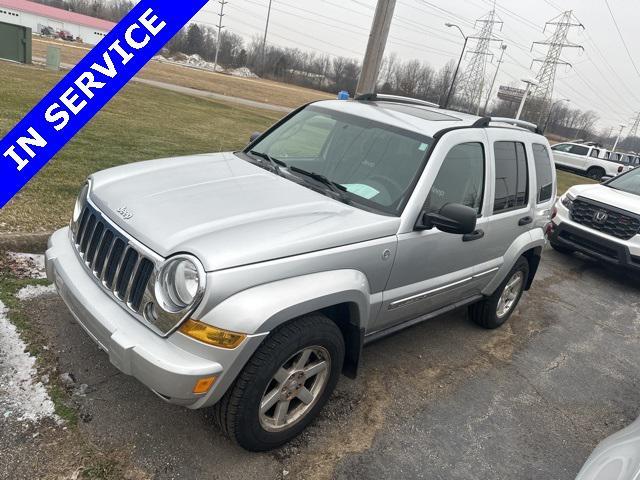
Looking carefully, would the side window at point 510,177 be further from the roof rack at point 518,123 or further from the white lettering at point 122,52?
the white lettering at point 122,52

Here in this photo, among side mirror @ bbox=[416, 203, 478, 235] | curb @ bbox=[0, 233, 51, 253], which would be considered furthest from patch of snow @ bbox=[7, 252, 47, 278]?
side mirror @ bbox=[416, 203, 478, 235]

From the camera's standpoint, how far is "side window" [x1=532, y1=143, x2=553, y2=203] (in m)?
4.68

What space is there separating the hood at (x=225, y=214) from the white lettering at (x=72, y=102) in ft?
1.79

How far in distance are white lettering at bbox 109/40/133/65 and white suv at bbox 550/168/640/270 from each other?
6.98 m

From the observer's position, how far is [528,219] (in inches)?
177

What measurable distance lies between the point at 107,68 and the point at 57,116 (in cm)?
35

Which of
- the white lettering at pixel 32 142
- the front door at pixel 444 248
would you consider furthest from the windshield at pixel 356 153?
the white lettering at pixel 32 142

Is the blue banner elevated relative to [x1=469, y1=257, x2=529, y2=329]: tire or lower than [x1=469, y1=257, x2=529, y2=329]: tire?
elevated

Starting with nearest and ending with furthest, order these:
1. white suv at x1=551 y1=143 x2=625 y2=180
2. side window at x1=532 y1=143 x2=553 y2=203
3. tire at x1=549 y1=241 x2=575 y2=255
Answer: side window at x1=532 y1=143 x2=553 y2=203 < tire at x1=549 y1=241 x2=575 y2=255 < white suv at x1=551 y1=143 x2=625 y2=180

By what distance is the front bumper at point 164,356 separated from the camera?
86.9 inches

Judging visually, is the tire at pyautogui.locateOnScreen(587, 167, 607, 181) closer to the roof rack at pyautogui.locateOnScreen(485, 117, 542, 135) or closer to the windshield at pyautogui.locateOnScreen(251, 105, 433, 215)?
the roof rack at pyautogui.locateOnScreen(485, 117, 542, 135)

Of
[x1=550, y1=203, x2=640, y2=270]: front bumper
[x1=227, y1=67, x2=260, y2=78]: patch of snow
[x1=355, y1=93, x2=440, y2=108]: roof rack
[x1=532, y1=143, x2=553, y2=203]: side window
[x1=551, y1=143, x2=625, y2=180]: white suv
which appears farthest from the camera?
[x1=227, y1=67, x2=260, y2=78]: patch of snow

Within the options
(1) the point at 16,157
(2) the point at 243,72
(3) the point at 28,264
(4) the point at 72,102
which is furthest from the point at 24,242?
(2) the point at 243,72

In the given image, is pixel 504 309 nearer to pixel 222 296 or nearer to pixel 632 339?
pixel 632 339
